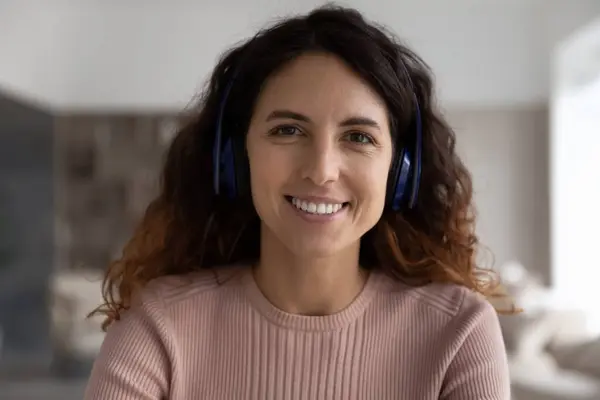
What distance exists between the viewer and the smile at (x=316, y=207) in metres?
0.80

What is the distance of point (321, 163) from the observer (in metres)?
0.78

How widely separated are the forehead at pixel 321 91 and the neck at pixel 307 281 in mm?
184

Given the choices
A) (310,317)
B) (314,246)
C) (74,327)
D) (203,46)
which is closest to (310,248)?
(314,246)

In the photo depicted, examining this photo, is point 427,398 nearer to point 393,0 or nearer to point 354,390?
point 354,390

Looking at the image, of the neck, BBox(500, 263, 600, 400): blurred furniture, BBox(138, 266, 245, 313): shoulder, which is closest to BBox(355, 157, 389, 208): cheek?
the neck

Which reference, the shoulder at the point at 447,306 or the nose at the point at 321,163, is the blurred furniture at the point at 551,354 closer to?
the shoulder at the point at 447,306

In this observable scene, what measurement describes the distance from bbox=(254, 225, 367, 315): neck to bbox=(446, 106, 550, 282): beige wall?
310cm

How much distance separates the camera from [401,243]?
0.96 m

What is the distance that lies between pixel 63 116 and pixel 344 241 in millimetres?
3414

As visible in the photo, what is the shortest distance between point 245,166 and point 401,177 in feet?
0.64

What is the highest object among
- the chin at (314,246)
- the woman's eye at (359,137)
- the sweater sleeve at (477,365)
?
the woman's eye at (359,137)

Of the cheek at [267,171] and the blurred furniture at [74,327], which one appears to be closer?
the cheek at [267,171]

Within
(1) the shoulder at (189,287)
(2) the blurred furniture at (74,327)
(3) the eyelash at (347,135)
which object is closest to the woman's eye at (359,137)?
(3) the eyelash at (347,135)

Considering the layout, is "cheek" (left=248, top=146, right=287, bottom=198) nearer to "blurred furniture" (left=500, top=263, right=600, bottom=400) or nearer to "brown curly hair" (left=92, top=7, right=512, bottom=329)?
"brown curly hair" (left=92, top=7, right=512, bottom=329)
